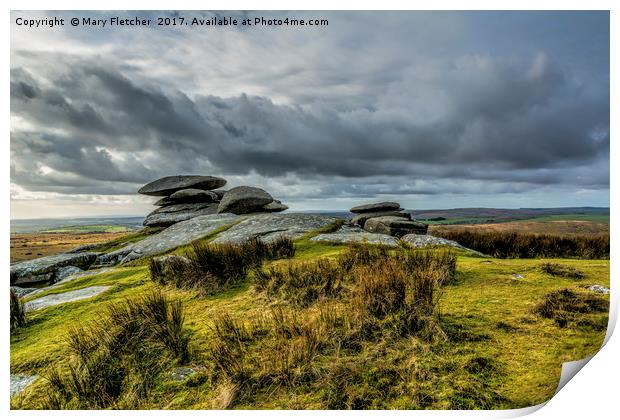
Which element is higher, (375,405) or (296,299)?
(296,299)

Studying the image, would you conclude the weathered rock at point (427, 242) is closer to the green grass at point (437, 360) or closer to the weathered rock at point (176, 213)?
the green grass at point (437, 360)

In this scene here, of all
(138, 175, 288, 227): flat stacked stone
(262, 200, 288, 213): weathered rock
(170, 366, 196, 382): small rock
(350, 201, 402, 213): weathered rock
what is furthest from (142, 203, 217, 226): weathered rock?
(170, 366, 196, 382): small rock

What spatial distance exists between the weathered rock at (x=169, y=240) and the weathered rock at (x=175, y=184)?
21.6 ft

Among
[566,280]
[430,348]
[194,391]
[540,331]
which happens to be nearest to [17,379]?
[194,391]

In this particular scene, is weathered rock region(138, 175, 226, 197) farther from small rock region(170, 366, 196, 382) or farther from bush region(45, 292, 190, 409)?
small rock region(170, 366, 196, 382)

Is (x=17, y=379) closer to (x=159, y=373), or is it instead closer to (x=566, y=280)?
(x=159, y=373)

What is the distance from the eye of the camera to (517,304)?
5.22 meters

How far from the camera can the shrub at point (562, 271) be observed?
253 inches

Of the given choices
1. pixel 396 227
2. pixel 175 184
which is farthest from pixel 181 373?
pixel 175 184

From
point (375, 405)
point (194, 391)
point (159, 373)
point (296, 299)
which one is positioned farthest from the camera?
point (296, 299)

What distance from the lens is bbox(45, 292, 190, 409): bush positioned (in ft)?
12.9

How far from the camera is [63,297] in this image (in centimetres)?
775

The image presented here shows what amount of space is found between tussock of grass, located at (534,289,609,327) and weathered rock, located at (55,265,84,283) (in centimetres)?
1252

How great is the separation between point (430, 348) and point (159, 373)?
284cm
